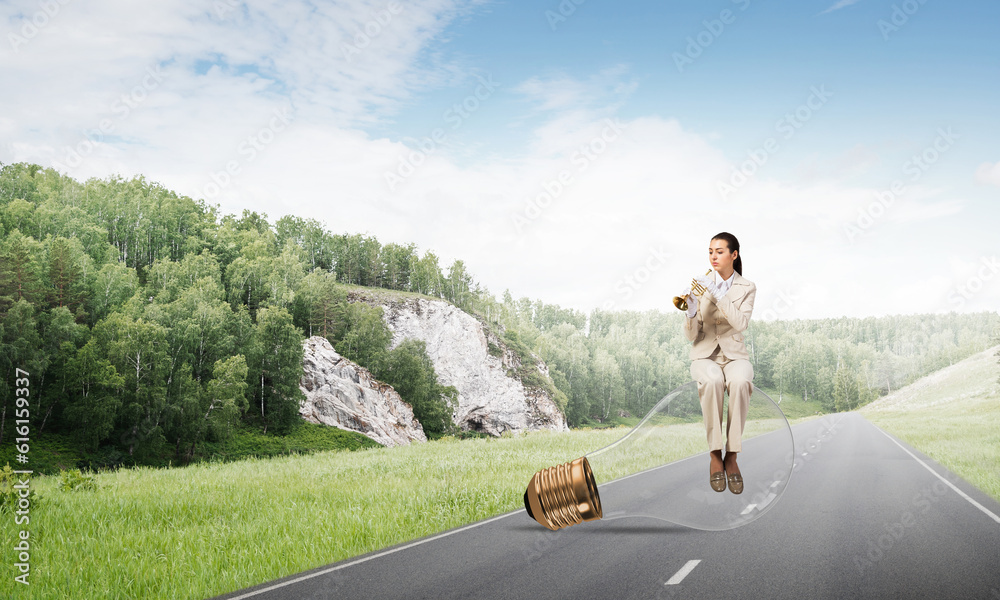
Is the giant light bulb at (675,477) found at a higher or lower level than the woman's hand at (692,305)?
lower

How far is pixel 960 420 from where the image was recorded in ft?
144

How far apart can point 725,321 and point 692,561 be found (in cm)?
581

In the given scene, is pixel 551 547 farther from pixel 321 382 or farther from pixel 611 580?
pixel 321 382

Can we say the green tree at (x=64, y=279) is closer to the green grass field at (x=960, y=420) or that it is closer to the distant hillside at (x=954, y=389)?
the green grass field at (x=960, y=420)

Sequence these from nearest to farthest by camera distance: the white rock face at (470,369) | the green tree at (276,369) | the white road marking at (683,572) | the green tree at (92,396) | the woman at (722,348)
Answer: the woman at (722,348) → the white road marking at (683,572) → the green tree at (92,396) → the green tree at (276,369) → the white rock face at (470,369)

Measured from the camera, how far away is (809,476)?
57.2ft

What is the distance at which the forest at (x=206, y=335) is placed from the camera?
193 ft

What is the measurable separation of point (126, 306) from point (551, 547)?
76.4m

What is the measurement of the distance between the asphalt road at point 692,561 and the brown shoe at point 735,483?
15cm

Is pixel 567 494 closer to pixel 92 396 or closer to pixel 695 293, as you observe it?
pixel 695 293

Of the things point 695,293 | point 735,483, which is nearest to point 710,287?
point 695,293

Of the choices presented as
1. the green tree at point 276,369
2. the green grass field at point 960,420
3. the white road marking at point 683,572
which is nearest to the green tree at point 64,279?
the green tree at point 276,369

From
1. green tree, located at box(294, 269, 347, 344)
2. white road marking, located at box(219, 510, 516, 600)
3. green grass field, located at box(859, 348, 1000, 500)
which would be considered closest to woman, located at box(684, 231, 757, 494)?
white road marking, located at box(219, 510, 516, 600)

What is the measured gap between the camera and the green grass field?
71.2 feet
